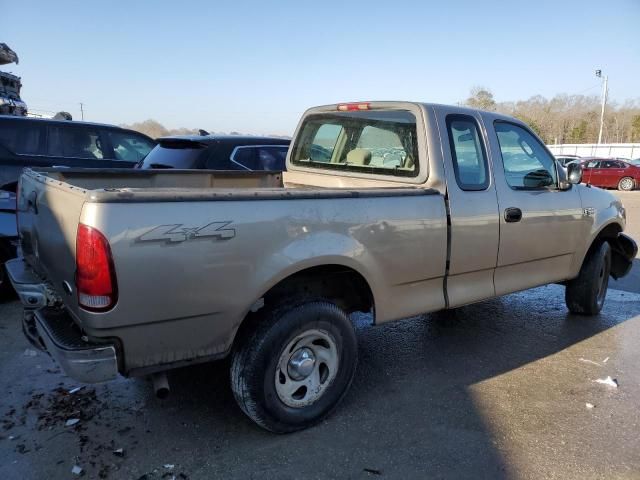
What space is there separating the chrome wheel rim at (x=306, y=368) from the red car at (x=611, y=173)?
2400cm

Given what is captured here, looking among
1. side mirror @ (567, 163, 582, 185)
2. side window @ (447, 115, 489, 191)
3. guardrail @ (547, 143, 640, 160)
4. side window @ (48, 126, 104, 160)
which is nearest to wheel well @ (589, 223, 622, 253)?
side mirror @ (567, 163, 582, 185)

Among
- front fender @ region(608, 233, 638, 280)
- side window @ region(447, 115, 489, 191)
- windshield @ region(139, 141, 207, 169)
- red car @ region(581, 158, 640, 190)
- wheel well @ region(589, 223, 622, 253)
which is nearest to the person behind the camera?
side window @ region(447, 115, 489, 191)

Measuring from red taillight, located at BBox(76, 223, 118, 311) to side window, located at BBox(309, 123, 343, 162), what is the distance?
2620 millimetres

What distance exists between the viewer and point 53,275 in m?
2.80

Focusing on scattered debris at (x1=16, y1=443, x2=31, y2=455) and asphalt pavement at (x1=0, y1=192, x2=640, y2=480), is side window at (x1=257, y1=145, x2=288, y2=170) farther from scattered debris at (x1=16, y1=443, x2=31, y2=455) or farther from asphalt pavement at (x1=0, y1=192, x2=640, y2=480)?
scattered debris at (x1=16, y1=443, x2=31, y2=455)

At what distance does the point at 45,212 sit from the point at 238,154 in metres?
3.71

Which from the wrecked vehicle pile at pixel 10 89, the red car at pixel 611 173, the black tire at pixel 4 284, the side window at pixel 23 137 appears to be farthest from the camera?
the red car at pixel 611 173

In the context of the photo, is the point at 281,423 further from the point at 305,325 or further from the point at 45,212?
the point at 45,212

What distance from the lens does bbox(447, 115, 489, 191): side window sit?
3746 mm

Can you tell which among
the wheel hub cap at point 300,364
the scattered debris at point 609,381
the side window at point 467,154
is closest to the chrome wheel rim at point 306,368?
the wheel hub cap at point 300,364

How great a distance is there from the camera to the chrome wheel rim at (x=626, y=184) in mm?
23672

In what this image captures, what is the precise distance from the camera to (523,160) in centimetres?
437

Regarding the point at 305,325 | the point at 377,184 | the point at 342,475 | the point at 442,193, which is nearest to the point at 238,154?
the point at 377,184

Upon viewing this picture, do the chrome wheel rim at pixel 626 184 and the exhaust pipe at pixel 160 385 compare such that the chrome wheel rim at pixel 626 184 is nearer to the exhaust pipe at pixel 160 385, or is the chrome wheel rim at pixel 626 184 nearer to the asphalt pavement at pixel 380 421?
the asphalt pavement at pixel 380 421
